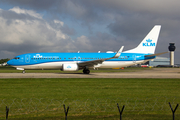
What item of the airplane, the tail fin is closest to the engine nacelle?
the airplane

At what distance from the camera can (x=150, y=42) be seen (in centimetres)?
3994

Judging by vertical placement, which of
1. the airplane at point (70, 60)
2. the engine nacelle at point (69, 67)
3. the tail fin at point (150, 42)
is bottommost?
the engine nacelle at point (69, 67)

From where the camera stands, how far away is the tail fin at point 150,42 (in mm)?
39684

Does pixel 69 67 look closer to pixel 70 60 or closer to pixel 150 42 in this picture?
pixel 70 60

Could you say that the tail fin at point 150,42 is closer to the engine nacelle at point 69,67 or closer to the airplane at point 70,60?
the airplane at point 70,60

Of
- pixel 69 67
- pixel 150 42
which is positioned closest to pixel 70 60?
pixel 69 67

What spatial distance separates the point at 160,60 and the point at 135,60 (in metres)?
161

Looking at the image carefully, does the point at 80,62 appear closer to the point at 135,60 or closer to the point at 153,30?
the point at 135,60

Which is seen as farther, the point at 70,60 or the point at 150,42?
the point at 150,42

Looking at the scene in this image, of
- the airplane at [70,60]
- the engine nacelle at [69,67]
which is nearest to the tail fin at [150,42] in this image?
the airplane at [70,60]

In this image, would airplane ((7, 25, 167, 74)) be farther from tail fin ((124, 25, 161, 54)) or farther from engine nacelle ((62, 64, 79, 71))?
tail fin ((124, 25, 161, 54))

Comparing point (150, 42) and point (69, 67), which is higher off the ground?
point (150, 42)

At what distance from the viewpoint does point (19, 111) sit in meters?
9.05

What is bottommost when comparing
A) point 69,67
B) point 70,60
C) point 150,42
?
point 69,67
